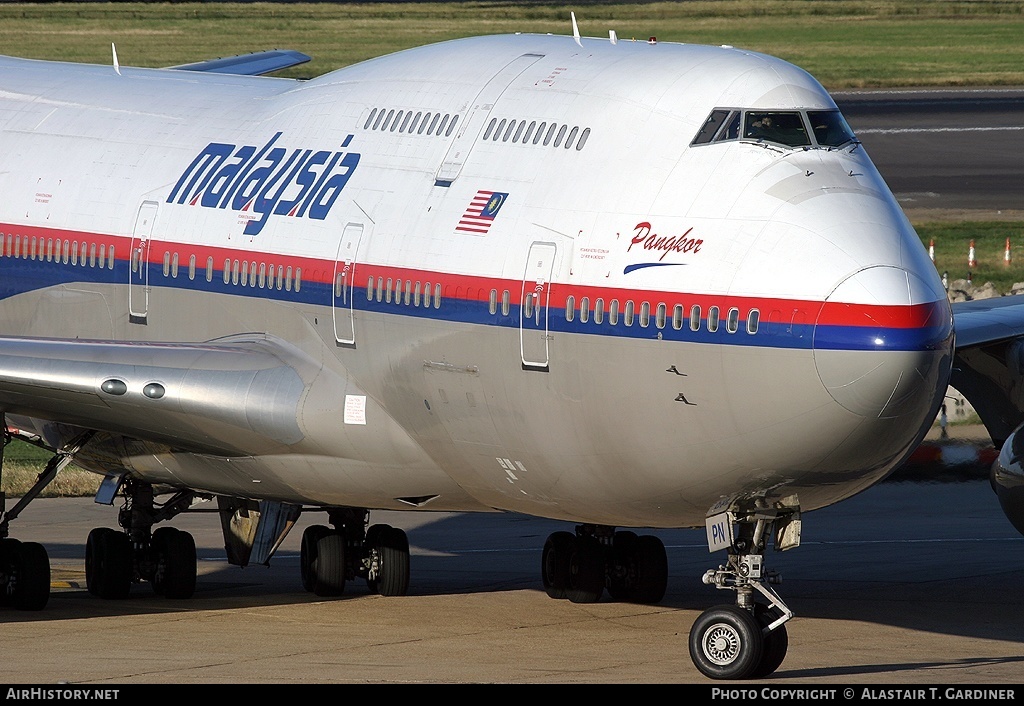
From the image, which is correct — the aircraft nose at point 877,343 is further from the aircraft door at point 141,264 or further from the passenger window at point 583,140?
the aircraft door at point 141,264

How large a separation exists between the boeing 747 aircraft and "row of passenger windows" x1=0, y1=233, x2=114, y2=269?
5 cm

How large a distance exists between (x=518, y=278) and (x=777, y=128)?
2946 mm

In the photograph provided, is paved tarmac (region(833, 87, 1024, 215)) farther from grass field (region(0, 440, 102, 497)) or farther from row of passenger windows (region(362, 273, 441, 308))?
row of passenger windows (region(362, 273, 441, 308))

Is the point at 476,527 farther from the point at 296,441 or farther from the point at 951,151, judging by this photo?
the point at 951,151

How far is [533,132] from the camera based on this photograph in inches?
793

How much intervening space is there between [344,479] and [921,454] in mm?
18357

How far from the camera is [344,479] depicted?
71.3ft

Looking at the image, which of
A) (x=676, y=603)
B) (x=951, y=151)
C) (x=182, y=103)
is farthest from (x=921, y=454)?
(x=951, y=151)

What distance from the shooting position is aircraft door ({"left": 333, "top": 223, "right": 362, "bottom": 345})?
69.6 feet

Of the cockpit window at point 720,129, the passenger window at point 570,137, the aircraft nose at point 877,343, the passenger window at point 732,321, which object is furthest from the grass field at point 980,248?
the passenger window at point 732,321

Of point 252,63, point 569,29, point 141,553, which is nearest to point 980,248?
point 252,63

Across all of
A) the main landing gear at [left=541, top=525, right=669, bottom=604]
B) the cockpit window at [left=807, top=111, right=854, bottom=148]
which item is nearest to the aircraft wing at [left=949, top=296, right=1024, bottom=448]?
the main landing gear at [left=541, top=525, right=669, bottom=604]

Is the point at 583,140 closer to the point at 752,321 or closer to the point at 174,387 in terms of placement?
the point at 752,321

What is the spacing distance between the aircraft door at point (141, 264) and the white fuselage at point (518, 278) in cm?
3
